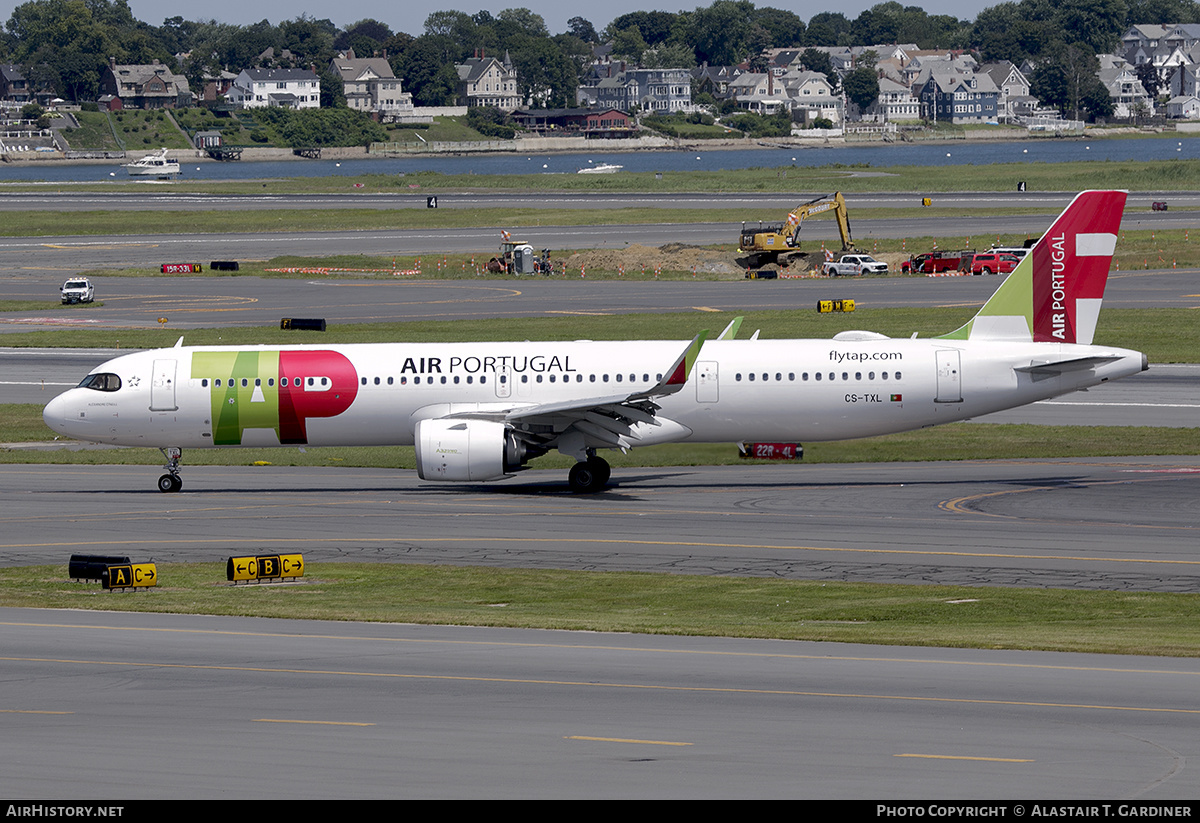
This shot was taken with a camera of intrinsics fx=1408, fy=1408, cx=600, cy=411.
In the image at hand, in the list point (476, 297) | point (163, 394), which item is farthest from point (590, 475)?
point (476, 297)

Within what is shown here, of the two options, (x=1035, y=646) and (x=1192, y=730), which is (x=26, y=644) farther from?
(x=1192, y=730)

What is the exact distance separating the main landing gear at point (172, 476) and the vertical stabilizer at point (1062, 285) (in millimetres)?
24695

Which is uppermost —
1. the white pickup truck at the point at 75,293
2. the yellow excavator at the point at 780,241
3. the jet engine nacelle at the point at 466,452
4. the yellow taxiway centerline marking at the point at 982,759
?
the yellow excavator at the point at 780,241

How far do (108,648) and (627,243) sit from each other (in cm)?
9058

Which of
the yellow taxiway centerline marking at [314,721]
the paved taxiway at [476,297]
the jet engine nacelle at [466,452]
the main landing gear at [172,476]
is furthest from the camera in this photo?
the paved taxiway at [476,297]

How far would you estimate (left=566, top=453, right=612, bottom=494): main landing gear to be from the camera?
4134 cm

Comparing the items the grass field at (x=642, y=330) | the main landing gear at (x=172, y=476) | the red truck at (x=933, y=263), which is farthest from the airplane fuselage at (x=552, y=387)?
the red truck at (x=933, y=263)

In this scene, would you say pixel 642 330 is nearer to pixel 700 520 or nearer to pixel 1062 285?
pixel 1062 285

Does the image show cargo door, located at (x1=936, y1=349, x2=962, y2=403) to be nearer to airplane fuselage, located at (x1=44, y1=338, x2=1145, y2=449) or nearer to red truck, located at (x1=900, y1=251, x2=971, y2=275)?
airplane fuselage, located at (x1=44, y1=338, x2=1145, y2=449)

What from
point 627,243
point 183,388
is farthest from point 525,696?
point 627,243

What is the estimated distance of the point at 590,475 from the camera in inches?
1630

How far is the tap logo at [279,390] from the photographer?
4225 cm

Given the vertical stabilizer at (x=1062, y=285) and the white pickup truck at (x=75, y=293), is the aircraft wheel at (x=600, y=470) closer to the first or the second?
the vertical stabilizer at (x=1062, y=285)

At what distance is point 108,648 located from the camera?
24625mm
